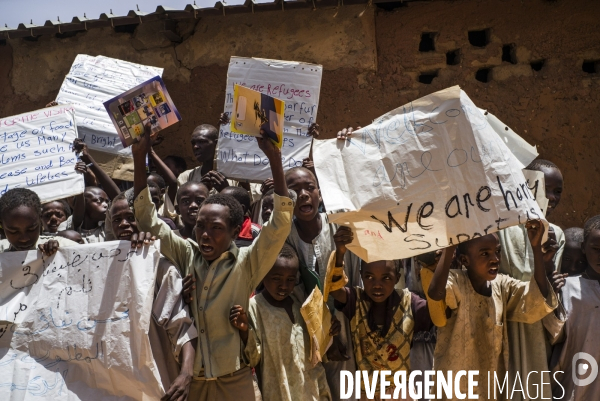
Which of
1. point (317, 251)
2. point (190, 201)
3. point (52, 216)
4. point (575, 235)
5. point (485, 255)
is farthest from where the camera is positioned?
point (52, 216)

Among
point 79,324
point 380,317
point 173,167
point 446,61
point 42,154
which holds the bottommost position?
point 380,317

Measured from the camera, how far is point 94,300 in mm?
3660

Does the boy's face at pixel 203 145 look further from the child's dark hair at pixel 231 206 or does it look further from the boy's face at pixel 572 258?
the boy's face at pixel 572 258

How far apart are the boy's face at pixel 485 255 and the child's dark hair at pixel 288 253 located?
2.92 ft

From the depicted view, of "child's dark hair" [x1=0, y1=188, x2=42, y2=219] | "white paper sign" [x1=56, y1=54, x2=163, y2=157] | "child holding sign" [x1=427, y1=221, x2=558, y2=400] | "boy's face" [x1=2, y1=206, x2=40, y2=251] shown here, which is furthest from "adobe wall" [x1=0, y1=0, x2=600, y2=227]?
"boy's face" [x1=2, y1=206, x2=40, y2=251]

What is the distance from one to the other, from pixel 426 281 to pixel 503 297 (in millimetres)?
422

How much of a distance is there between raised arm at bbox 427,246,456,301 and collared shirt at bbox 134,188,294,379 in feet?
2.50

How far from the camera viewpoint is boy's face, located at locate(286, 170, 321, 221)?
432cm

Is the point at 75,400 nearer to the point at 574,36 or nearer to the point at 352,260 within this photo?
the point at 352,260

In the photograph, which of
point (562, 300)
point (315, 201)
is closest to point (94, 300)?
point (315, 201)

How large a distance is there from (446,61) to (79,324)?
383 centimetres

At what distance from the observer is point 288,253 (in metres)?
3.96

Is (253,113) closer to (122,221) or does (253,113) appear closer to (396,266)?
(122,221)

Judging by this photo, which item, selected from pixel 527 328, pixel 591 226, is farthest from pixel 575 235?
pixel 527 328
